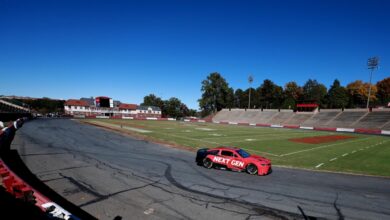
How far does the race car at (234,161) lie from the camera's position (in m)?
13.7

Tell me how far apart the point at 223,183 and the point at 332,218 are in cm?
503

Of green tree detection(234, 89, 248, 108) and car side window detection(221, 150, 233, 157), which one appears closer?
car side window detection(221, 150, 233, 157)

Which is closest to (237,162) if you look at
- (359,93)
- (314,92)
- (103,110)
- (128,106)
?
(359,93)

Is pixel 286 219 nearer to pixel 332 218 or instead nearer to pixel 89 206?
pixel 332 218

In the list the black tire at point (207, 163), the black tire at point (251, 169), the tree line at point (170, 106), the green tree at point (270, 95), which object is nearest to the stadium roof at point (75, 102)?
the tree line at point (170, 106)

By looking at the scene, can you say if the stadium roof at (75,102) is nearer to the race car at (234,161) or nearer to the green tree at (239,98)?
the green tree at (239,98)

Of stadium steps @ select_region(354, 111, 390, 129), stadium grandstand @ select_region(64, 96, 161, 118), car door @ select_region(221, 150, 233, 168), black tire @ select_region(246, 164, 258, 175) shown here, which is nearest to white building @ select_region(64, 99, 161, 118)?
stadium grandstand @ select_region(64, 96, 161, 118)

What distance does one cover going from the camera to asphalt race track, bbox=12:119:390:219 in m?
8.05

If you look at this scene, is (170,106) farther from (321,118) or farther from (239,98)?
(321,118)

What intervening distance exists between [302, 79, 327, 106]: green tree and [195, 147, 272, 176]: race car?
114510mm

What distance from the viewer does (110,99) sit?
96312 mm

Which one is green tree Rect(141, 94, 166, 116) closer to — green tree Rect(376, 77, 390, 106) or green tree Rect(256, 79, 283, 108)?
green tree Rect(256, 79, 283, 108)

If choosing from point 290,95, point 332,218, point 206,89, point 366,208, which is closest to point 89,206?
point 332,218

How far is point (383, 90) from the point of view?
116 meters
